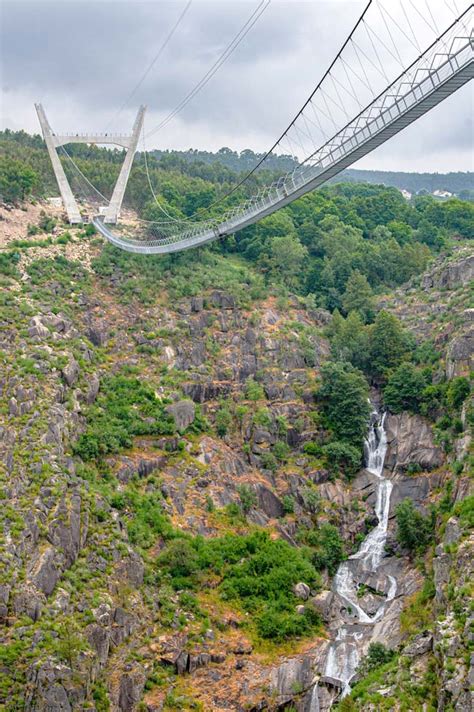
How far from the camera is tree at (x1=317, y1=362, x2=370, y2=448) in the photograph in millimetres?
42875

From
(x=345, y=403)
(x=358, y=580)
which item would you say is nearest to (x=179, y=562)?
(x=358, y=580)

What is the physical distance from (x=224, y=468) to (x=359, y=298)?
18.9m

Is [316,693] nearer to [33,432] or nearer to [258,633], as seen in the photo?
→ [258,633]

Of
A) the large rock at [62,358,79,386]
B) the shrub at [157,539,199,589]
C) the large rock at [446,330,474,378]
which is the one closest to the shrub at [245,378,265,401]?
the large rock at [62,358,79,386]

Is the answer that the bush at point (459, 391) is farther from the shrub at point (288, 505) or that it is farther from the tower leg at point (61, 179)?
the tower leg at point (61, 179)

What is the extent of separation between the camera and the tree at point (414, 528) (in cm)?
3584

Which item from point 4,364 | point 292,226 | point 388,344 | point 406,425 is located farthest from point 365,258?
point 4,364

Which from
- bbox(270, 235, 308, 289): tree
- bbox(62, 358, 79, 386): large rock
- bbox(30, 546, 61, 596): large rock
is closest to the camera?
bbox(30, 546, 61, 596): large rock

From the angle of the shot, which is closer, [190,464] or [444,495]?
[444,495]

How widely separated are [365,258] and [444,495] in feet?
88.7

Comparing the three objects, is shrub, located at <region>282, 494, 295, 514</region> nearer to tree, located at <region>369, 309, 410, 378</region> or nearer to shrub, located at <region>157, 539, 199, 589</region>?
shrub, located at <region>157, 539, 199, 589</region>

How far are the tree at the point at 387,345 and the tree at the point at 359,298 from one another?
5.98m

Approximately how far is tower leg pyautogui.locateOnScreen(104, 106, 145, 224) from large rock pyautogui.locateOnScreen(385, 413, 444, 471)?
26.7 meters

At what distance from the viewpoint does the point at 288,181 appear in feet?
133
